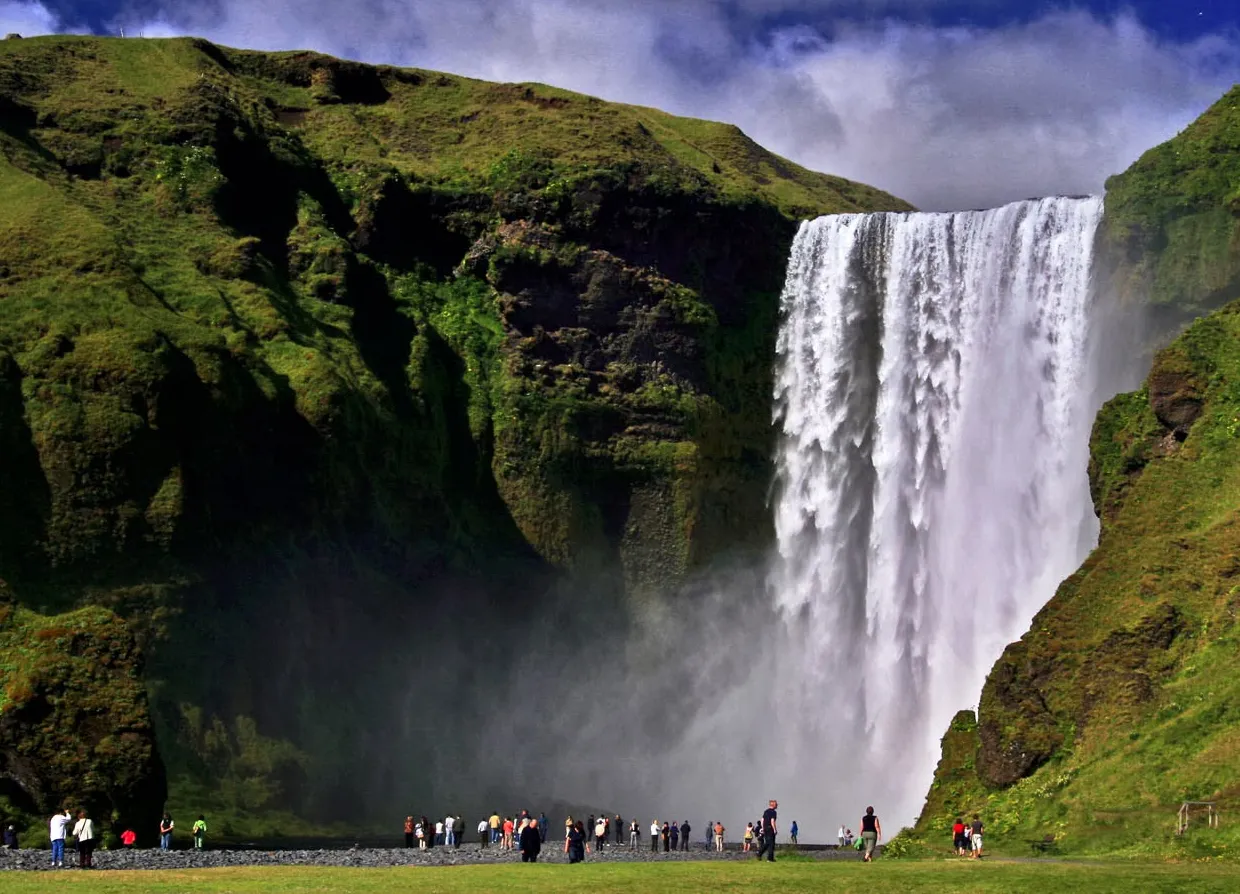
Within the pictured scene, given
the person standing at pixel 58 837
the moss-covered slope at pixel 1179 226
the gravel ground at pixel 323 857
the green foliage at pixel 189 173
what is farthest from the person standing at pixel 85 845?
the green foliage at pixel 189 173

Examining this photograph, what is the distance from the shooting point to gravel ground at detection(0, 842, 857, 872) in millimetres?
46094

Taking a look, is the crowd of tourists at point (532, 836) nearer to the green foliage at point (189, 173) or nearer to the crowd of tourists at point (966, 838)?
the crowd of tourists at point (966, 838)

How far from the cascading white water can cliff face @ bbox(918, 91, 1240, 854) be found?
14.4 m

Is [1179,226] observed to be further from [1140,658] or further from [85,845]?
[85,845]

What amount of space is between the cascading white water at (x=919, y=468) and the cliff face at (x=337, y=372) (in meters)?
4.39

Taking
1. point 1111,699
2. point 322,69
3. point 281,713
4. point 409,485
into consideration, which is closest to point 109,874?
point 1111,699

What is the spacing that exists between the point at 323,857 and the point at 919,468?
4115 cm

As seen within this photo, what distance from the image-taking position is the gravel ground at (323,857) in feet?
151

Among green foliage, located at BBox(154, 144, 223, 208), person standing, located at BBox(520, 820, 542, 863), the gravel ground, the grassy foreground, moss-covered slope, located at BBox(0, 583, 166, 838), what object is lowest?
the grassy foreground

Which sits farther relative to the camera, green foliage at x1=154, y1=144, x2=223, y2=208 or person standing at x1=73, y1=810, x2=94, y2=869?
green foliage at x1=154, y1=144, x2=223, y2=208

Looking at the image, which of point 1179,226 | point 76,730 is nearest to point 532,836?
point 76,730

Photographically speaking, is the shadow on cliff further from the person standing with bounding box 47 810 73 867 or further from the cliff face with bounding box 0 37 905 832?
the person standing with bounding box 47 810 73 867

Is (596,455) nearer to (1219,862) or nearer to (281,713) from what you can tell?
(281,713)

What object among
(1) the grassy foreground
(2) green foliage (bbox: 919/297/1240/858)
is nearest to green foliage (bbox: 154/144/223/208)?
(2) green foliage (bbox: 919/297/1240/858)
